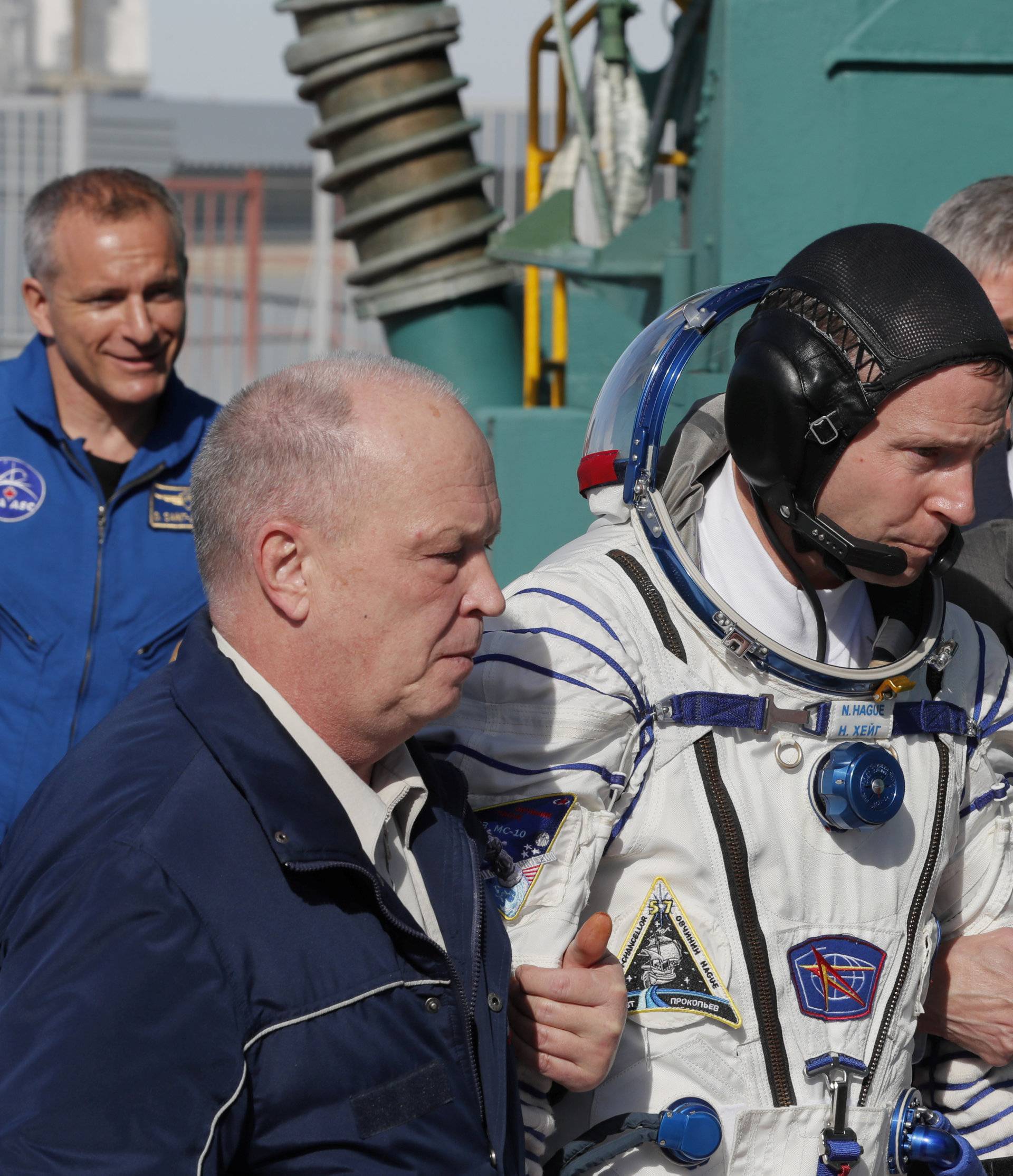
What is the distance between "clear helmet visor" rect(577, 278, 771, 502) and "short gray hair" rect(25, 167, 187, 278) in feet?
4.86

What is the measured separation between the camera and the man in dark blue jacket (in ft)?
4.15

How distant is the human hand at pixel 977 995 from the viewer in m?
2.03

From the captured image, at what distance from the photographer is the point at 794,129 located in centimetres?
390

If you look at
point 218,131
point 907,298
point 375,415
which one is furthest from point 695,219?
point 218,131

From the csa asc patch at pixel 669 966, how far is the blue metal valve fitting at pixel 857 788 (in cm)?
23

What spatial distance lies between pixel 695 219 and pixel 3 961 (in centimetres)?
371

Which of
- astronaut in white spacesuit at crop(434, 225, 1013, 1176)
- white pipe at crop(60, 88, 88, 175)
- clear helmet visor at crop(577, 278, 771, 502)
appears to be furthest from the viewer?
white pipe at crop(60, 88, 88, 175)

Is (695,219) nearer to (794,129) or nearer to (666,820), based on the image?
(794,129)

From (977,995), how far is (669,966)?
534 mm

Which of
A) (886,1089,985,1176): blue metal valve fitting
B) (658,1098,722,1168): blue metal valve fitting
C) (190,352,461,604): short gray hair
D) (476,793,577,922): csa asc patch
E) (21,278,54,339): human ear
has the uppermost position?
(21,278,54,339): human ear

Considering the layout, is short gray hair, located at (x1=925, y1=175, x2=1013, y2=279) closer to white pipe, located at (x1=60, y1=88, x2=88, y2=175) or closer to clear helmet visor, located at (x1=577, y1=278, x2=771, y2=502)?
clear helmet visor, located at (x1=577, y1=278, x2=771, y2=502)

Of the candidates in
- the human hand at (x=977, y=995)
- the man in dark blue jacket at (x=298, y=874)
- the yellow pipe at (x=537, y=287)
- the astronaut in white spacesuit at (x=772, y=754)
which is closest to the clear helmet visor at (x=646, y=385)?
the astronaut in white spacesuit at (x=772, y=754)

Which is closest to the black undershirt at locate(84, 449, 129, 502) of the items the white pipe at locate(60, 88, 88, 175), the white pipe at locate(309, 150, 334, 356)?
the white pipe at locate(309, 150, 334, 356)

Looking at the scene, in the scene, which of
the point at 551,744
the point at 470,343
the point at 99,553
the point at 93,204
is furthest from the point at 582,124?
the point at 551,744
